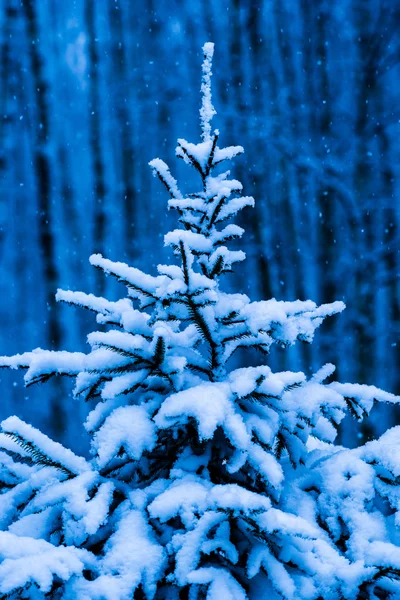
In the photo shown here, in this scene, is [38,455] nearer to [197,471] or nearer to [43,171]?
[197,471]

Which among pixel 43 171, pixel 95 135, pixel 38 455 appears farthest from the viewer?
pixel 95 135

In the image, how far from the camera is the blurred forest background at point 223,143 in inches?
250

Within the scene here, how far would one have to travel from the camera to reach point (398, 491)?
147cm

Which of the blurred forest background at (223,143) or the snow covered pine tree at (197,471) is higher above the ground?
the blurred forest background at (223,143)

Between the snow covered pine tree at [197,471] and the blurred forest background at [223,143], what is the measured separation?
15.7ft

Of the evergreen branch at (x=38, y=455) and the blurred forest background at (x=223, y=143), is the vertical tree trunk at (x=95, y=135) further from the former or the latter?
the evergreen branch at (x=38, y=455)

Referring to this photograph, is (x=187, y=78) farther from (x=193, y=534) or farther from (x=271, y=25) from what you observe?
(x=193, y=534)

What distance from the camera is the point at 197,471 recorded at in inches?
60.6

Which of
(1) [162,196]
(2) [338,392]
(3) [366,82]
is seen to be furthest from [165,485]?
(3) [366,82]

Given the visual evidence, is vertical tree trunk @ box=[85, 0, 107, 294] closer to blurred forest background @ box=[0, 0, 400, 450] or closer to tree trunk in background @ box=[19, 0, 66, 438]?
blurred forest background @ box=[0, 0, 400, 450]

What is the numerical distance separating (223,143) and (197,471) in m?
5.57

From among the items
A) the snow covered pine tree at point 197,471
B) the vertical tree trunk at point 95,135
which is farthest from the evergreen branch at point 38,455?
the vertical tree trunk at point 95,135

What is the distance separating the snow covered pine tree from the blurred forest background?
4.78 metres

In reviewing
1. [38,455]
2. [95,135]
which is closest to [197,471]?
[38,455]
